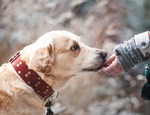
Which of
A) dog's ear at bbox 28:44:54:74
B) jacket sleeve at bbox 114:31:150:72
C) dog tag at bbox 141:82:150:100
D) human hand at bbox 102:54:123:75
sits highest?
dog's ear at bbox 28:44:54:74

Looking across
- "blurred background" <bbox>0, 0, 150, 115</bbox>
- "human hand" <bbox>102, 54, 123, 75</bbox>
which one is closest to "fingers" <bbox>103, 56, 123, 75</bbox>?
"human hand" <bbox>102, 54, 123, 75</bbox>

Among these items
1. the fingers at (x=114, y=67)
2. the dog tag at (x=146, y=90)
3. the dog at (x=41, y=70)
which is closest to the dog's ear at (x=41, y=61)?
the dog at (x=41, y=70)

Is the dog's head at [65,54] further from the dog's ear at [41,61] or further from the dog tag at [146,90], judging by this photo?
the dog tag at [146,90]

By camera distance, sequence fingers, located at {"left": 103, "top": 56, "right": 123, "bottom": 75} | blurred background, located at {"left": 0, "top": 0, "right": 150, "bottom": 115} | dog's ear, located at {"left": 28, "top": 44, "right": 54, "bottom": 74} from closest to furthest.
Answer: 1. dog's ear, located at {"left": 28, "top": 44, "right": 54, "bottom": 74}
2. fingers, located at {"left": 103, "top": 56, "right": 123, "bottom": 75}
3. blurred background, located at {"left": 0, "top": 0, "right": 150, "bottom": 115}

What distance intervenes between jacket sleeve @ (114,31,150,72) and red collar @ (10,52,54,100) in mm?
358

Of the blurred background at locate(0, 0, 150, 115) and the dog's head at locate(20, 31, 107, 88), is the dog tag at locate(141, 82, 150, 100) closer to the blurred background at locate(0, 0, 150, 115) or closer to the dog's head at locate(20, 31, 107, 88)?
the dog's head at locate(20, 31, 107, 88)

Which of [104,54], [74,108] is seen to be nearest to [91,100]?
[74,108]

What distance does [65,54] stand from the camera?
1773 millimetres

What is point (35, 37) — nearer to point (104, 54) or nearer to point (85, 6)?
point (85, 6)

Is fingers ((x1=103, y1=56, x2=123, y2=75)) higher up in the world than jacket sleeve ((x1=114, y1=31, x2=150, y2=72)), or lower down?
lower down

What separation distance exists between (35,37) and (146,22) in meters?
0.76

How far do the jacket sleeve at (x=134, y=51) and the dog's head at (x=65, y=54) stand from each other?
11 cm

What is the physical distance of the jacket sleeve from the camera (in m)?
1.69

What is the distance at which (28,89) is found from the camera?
165 cm
